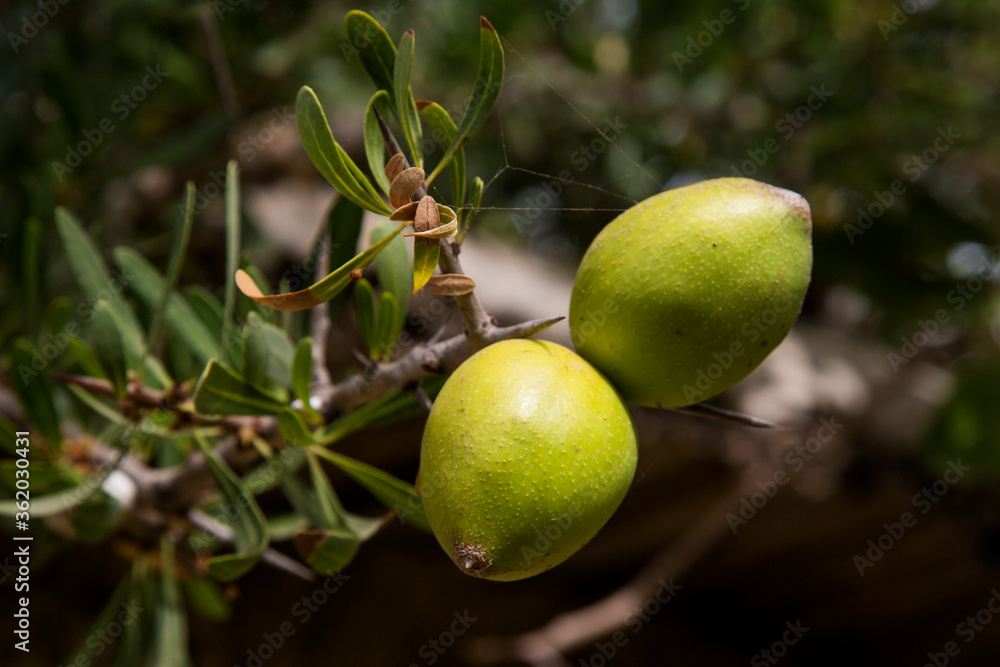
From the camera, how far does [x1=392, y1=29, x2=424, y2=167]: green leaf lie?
50 cm

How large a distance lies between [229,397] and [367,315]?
0.16 m

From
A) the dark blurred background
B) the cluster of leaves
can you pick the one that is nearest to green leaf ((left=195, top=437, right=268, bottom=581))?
the cluster of leaves

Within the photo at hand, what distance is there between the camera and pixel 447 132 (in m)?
0.57

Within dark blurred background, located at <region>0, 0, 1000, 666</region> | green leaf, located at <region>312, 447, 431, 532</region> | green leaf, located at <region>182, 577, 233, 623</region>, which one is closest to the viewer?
green leaf, located at <region>312, 447, 431, 532</region>

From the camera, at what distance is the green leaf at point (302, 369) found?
27.2 inches

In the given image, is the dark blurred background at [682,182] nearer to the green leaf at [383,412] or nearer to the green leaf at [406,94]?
the green leaf at [383,412]

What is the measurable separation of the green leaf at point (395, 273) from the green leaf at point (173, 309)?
→ 31 cm

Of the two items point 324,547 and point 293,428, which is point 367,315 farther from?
point 324,547

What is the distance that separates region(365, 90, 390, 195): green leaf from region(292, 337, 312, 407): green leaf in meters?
0.20

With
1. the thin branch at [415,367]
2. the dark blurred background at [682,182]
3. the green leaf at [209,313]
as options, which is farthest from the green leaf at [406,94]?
the dark blurred background at [682,182]

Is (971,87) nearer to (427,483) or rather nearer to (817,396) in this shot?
(817,396)

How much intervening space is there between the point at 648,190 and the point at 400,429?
3.23 ft

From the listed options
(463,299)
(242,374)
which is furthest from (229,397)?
(463,299)

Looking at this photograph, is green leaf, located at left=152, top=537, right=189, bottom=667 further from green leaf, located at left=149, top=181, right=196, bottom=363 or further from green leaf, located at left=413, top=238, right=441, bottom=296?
green leaf, located at left=413, top=238, right=441, bottom=296
